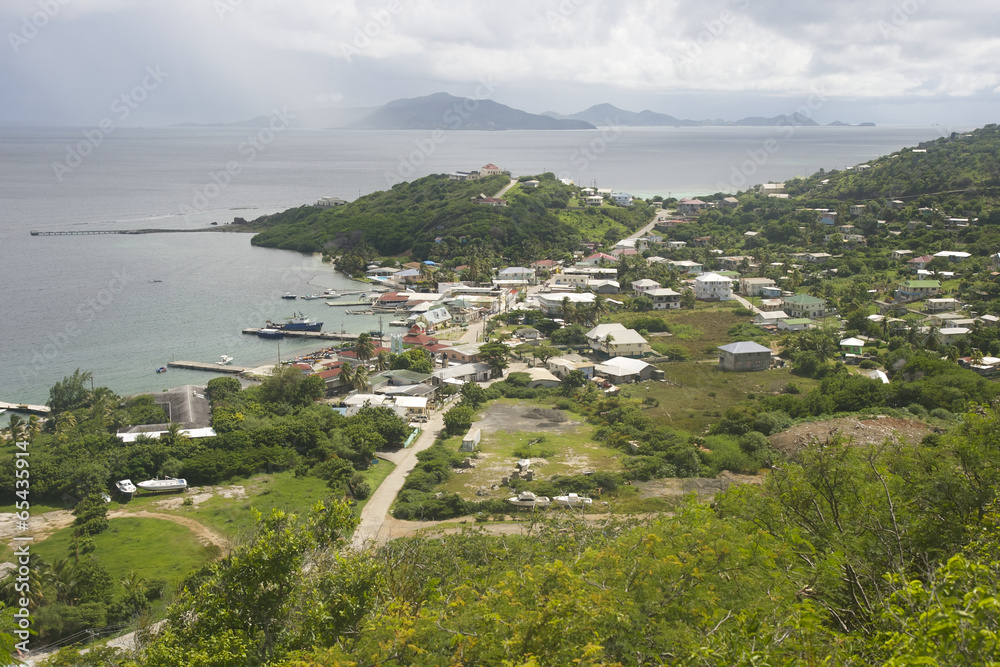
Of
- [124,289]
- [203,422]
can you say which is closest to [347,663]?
[203,422]

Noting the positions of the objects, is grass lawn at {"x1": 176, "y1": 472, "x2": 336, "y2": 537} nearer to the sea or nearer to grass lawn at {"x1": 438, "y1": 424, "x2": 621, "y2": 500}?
grass lawn at {"x1": 438, "y1": 424, "x2": 621, "y2": 500}

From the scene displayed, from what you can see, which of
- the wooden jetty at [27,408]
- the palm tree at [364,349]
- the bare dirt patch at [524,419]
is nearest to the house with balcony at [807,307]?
the bare dirt patch at [524,419]

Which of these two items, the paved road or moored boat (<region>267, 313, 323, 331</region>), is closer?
the paved road

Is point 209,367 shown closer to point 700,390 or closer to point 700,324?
point 700,390

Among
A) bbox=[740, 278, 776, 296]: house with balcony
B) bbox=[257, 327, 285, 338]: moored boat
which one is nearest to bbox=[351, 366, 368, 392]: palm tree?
bbox=[257, 327, 285, 338]: moored boat

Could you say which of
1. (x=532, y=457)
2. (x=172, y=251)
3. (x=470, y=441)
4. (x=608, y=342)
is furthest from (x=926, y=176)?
(x=172, y=251)

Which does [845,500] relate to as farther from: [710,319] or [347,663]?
[710,319]
